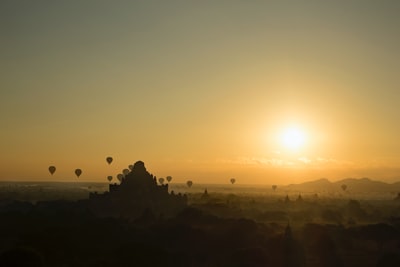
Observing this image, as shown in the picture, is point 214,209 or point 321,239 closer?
point 321,239

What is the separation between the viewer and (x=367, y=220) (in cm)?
15988

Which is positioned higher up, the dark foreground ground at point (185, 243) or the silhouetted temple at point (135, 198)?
the silhouetted temple at point (135, 198)

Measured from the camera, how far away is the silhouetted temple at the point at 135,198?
12569 cm

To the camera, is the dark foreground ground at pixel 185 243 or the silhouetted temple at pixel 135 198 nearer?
the dark foreground ground at pixel 185 243

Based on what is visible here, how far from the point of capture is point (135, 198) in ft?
421

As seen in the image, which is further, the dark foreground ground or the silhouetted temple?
the silhouetted temple

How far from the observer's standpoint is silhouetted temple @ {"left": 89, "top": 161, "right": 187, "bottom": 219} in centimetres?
12569

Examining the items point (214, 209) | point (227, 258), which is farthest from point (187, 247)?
point (214, 209)

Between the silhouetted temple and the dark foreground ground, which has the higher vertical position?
the silhouetted temple

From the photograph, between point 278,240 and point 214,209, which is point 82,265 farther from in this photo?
point 214,209

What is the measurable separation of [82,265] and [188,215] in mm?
48815

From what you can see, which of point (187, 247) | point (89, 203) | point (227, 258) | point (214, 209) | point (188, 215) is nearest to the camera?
point (227, 258)

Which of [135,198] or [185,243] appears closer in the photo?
[185,243]

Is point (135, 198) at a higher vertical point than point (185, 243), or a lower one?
higher
